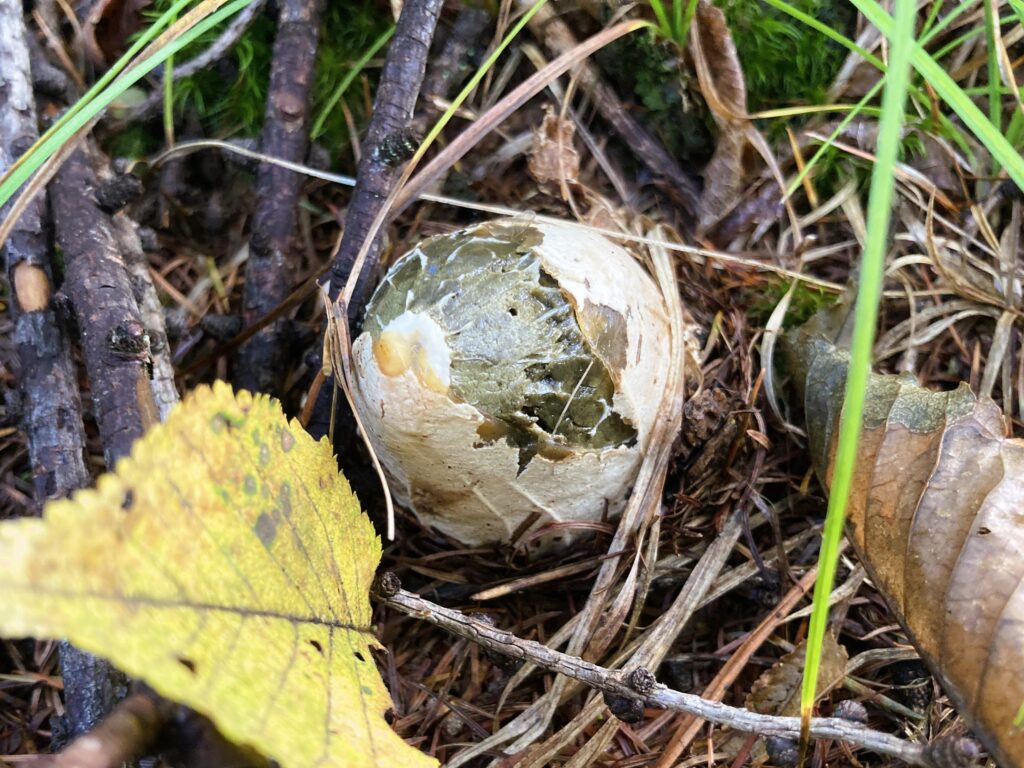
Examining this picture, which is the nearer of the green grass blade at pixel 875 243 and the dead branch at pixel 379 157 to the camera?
the green grass blade at pixel 875 243

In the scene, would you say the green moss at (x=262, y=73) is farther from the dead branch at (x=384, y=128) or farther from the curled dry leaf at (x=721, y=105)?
the curled dry leaf at (x=721, y=105)

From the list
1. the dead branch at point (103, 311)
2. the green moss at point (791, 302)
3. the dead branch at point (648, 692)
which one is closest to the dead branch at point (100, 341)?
the dead branch at point (103, 311)

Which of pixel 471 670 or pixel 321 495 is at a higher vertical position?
pixel 321 495

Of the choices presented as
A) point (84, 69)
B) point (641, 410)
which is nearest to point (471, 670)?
point (641, 410)

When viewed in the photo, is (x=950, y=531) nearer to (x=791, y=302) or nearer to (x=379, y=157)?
(x=791, y=302)

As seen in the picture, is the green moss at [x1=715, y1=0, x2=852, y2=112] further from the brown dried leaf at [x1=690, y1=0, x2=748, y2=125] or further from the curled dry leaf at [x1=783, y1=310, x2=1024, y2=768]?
the curled dry leaf at [x1=783, y1=310, x2=1024, y2=768]

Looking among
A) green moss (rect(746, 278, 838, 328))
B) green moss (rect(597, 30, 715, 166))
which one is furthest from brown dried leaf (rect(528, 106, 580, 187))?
green moss (rect(746, 278, 838, 328))

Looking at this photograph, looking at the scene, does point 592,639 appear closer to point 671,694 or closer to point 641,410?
point 671,694
